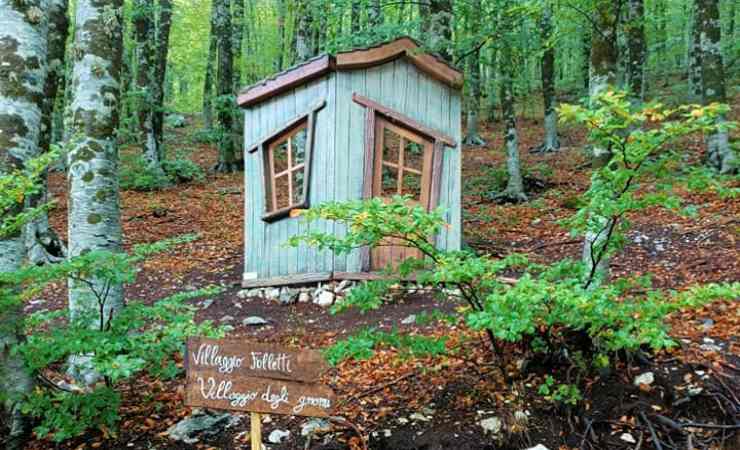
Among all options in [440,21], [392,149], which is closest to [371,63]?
[440,21]

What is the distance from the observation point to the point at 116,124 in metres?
4.23

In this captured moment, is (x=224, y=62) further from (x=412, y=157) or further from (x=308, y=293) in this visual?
(x=308, y=293)

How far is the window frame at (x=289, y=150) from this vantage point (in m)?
6.81

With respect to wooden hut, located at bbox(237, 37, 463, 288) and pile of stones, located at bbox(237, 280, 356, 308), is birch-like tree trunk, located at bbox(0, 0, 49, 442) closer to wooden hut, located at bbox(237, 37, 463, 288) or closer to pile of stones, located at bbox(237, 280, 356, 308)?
wooden hut, located at bbox(237, 37, 463, 288)

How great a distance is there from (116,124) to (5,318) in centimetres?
188

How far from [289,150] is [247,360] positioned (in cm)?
503

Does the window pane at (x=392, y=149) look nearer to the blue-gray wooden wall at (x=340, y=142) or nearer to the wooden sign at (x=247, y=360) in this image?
the blue-gray wooden wall at (x=340, y=142)

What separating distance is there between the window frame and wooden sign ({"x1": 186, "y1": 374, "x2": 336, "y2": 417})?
4.36 metres

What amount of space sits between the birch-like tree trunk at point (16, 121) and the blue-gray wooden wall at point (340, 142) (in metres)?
3.51

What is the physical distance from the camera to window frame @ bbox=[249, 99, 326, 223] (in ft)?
22.4

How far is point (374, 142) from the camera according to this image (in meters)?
6.71

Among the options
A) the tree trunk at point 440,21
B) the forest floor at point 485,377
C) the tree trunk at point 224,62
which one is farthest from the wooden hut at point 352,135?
the tree trunk at point 224,62

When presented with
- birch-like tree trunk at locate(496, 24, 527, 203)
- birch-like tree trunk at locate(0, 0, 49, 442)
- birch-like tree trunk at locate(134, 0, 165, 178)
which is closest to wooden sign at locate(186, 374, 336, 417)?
birch-like tree trunk at locate(0, 0, 49, 442)

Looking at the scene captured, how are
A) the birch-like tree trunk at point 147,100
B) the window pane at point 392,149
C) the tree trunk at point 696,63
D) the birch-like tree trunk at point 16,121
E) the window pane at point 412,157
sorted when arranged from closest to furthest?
the birch-like tree trunk at point 16,121, the tree trunk at point 696,63, the birch-like tree trunk at point 147,100, the window pane at point 412,157, the window pane at point 392,149
